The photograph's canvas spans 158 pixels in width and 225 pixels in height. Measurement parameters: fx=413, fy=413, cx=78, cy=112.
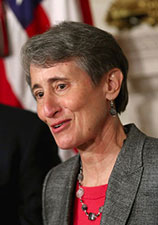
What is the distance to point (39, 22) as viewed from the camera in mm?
3215

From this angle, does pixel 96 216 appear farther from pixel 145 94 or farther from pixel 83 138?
pixel 145 94

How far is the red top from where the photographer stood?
1.71 meters

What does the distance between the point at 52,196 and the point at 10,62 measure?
4.78 ft

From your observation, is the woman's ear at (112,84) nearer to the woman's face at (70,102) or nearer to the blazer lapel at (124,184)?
the woman's face at (70,102)

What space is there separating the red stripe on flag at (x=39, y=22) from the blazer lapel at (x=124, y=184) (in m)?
1.74

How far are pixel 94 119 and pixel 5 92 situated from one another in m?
1.64

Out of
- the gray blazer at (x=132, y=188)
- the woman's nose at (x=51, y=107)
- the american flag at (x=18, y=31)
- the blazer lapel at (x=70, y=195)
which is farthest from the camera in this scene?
the american flag at (x=18, y=31)

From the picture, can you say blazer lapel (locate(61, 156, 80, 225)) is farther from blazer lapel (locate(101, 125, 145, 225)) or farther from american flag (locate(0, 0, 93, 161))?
american flag (locate(0, 0, 93, 161))

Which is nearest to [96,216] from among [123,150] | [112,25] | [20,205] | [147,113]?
[123,150]

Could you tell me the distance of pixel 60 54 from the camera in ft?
5.38

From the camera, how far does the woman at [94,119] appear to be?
5.23ft

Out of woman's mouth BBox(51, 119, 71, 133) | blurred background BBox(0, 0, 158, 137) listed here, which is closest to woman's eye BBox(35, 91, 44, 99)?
woman's mouth BBox(51, 119, 71, 133)

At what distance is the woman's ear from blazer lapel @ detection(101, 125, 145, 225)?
202 millimetres

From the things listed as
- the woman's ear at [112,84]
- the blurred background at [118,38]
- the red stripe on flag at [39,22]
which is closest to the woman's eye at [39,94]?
the woman's ear at [112,84]
